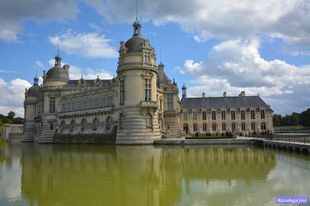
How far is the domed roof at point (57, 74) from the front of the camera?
215ft

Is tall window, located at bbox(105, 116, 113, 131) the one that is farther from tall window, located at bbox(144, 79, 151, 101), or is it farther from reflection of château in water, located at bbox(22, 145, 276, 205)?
reflection of château in water, located at bbox(22, 145, 276, 205)

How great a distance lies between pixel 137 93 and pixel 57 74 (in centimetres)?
2632

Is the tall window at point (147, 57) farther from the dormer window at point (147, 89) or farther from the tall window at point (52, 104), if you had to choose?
the tall window at point (52, 104)

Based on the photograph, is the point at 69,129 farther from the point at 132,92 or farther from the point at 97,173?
the point at 97,173

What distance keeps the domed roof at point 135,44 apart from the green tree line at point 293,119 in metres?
65.3

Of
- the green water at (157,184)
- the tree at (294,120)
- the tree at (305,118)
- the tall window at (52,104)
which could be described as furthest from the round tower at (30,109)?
the tree at (294,120)

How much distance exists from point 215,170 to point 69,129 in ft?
150

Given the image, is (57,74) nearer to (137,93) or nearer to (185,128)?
(137,93)

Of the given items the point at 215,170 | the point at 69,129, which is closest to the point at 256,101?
the point at 69,129

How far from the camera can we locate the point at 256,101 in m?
71.4

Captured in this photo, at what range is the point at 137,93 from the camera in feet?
156

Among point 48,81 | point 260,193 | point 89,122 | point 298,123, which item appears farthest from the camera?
point 298,123

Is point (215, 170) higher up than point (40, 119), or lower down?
lower down

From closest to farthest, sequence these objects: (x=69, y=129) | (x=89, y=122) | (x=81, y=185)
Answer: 1. (x=81, y=185)
2. (x=89, y=122)
3. (x=69, y=129)
